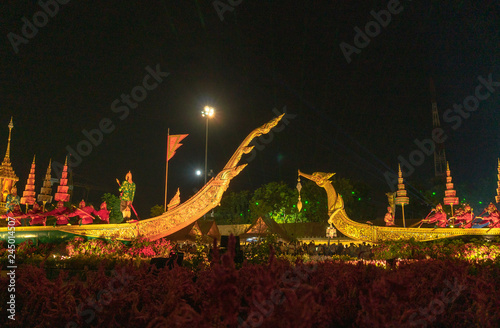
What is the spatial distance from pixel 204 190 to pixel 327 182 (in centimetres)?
601

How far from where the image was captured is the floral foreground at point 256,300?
7.22 ft

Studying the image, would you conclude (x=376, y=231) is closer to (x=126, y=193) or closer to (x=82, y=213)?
(x=126, y=193)

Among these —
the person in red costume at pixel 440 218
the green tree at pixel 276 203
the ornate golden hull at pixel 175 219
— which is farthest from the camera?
the green tree at pixel 276 203

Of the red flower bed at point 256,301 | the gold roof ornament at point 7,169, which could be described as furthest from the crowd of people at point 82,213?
the gold roof ornament at point 7,169

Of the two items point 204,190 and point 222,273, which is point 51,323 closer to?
point 222,273

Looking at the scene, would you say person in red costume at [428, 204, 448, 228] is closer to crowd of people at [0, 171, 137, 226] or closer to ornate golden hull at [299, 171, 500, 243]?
ornate golden hull at [299, 171, 500, 243]

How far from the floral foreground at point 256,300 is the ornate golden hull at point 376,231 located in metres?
8.70

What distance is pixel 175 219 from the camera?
991 centimetres

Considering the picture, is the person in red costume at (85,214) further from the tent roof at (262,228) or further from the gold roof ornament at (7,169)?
the gold roof ornament at (7,169)

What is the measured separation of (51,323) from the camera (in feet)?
10.0

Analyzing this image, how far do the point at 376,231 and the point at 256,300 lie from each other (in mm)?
12056

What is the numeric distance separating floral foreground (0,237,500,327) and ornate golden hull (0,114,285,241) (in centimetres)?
538

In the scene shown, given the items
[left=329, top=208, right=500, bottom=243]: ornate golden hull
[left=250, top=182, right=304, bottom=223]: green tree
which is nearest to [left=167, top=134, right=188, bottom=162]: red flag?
[left=329, top=208, right=500, bottom=243]: ornate golden hull

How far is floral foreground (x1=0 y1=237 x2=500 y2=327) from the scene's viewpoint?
2201mm
